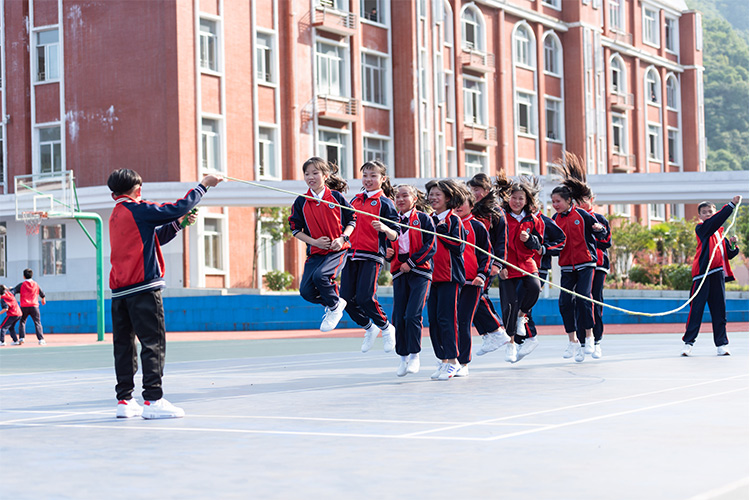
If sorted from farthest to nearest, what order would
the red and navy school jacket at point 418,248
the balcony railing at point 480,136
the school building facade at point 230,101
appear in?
the balcony railing at point 480,136, the school building facade at point 230,101, the red and navy school jacket at point 418,248

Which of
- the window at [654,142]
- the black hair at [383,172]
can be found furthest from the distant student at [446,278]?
the window at [654,142]

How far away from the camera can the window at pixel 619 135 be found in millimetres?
60312

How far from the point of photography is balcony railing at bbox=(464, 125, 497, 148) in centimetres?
4934

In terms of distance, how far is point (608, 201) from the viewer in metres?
36.9

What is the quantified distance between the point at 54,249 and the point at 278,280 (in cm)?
852

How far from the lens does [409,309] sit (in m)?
10.8

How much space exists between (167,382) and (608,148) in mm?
49980

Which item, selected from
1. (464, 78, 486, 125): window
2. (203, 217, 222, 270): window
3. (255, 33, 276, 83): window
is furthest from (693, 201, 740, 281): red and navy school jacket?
(464, 78, 486, 125): window

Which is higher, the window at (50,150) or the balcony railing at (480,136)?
the balcony railing at (480,136)

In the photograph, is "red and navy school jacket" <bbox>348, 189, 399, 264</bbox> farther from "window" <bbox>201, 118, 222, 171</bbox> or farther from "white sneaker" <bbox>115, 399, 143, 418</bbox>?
"window" <bbox>201, 118, 222, 171</bbox>

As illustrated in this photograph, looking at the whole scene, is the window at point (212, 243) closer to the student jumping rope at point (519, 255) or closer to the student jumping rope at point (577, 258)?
the student jumping rope at point (577, 258)

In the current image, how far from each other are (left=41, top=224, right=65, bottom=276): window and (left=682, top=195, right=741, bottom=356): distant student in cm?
3110

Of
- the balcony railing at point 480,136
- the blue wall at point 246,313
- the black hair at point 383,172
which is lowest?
the blue wall at point 246,313

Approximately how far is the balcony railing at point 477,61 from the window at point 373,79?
4.74 meters
